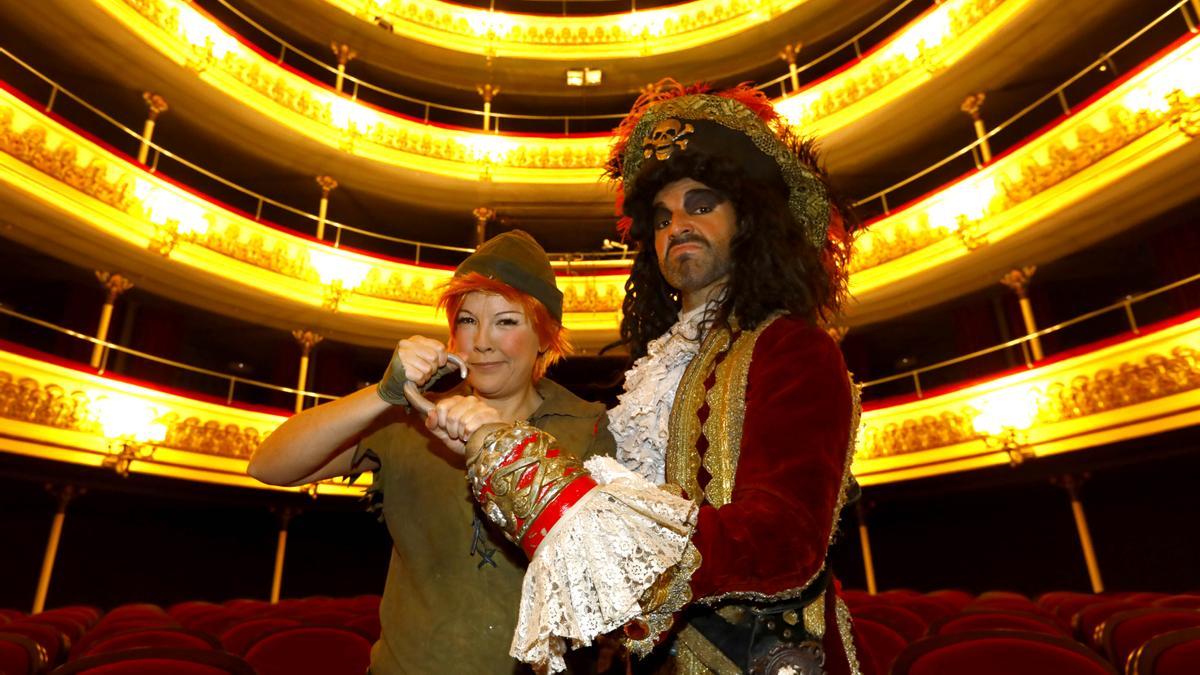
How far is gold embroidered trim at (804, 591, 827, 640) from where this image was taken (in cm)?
110

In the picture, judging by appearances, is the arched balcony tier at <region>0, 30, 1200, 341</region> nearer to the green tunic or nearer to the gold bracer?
the green tunic

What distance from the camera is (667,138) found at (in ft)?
4.72

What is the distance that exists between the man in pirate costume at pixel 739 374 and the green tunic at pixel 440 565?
36 centimetres

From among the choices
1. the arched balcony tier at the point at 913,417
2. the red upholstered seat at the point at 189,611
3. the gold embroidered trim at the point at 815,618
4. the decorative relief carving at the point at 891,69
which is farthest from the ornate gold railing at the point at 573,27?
the gold embroidered trim at the point at 815,618

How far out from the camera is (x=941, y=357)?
43.7 ft

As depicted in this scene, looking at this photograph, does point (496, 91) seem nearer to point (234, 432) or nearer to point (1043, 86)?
point (234, 432)

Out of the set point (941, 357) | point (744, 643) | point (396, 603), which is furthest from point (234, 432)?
point (941, 357)

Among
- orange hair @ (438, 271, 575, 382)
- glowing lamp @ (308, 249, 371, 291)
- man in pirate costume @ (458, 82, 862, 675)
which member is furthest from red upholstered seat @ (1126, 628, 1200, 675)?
glowing lamp @ (308, 249, 371, 291)

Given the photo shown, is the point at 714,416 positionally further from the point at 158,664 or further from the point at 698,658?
the point at 158,664

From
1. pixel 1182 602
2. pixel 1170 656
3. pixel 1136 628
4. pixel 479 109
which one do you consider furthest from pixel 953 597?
pixel 479 109

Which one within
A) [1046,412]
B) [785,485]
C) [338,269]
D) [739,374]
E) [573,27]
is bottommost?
[785,485]

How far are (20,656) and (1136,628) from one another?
5.19 meters

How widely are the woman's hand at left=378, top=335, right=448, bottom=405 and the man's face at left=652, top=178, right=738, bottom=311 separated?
0.52 m

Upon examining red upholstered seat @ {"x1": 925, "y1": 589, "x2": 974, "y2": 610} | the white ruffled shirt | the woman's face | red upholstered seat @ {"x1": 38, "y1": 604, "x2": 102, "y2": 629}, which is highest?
the woman's face
